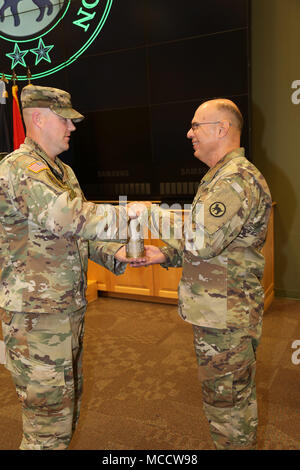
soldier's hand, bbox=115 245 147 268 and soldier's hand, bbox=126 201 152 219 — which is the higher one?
soldier's hand, bbox=126 201 152 219

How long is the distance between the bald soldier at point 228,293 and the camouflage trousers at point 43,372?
511 mm

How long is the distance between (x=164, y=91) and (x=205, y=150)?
2285mm

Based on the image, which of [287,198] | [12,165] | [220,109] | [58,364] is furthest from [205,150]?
[287,198]

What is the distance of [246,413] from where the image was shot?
5.22ft

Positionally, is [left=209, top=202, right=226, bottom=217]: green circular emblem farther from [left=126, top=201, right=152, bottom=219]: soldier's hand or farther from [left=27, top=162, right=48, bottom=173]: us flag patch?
[left=27, top=162, right=48, bottom=173]: us flag patch

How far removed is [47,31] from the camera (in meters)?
4.24

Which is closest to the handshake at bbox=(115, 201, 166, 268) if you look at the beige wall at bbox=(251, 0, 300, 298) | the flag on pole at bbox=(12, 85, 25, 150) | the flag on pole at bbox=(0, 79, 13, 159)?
the beige wall at bbox=(251, 0, 300, 298)

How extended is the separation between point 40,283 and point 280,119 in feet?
9.45

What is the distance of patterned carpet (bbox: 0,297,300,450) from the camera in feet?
6.53

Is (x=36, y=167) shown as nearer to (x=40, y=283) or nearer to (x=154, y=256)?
(x=40, y=283)

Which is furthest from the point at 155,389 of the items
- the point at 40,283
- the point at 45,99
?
the point at 45,99

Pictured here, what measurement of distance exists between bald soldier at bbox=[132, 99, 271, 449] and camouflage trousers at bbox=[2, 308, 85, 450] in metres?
0.51

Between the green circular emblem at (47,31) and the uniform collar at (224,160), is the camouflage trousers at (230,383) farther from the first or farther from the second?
the green circular emblem at (47,31)

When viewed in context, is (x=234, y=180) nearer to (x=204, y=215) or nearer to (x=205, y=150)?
(x=204, y=215)
